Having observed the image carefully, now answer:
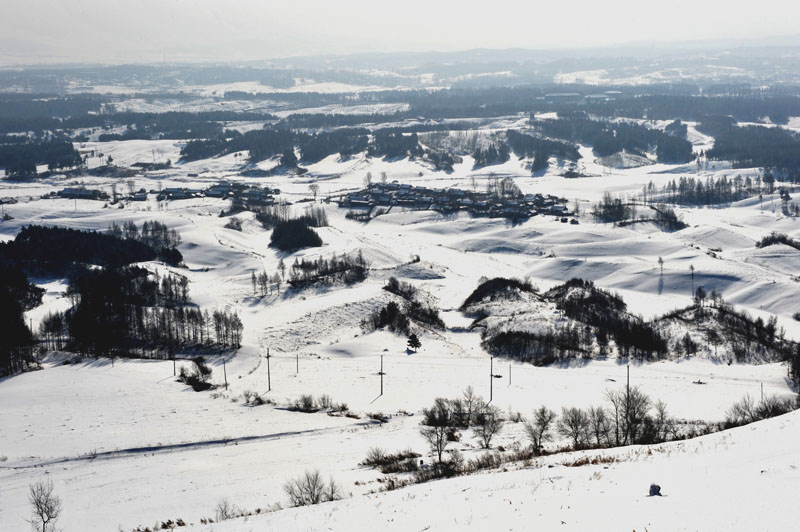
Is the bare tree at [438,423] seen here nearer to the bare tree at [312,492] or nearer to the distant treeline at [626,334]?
the bare tree at [312,492]

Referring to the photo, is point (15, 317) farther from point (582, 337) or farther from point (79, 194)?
point (79, 194)

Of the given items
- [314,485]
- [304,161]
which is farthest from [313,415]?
[304,161]

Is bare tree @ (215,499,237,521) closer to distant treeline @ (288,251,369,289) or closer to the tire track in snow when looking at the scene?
the tire track in snow

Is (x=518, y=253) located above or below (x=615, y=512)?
below

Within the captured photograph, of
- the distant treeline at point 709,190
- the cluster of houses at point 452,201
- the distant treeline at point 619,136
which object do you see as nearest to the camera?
the cluster of houses at point 452,201

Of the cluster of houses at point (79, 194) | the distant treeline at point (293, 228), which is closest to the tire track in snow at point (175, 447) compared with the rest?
the distant treeline at point (293, 228)

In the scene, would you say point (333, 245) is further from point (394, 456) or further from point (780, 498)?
point (780, 498)
